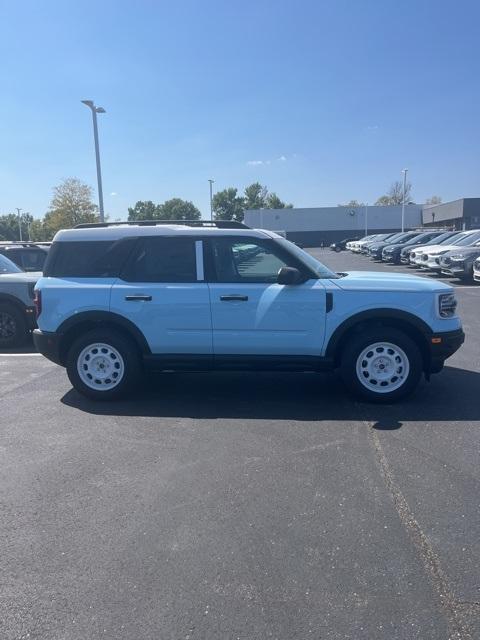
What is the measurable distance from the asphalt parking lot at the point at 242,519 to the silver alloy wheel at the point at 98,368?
0.28 metres

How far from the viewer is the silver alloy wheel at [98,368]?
242 inches

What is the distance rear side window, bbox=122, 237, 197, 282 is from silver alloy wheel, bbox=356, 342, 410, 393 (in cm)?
207

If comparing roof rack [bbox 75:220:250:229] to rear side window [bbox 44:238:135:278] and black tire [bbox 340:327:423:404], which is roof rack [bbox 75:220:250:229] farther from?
black tire [bbox 340:327:423:404]

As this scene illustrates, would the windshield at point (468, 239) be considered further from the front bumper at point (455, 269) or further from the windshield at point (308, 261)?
the windshield at point (308, 261)

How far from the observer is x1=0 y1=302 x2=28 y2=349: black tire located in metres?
9.25

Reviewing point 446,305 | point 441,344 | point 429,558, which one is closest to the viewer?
point 429,558

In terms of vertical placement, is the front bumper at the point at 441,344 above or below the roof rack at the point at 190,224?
below

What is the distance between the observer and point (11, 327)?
935 centimetres

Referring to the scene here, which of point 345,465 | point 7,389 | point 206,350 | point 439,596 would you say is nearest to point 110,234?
point 206,350

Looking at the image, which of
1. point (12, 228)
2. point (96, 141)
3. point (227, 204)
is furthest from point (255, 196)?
point (96, 141)

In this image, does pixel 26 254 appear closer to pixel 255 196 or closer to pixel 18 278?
pixel 18 278

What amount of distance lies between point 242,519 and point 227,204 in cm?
10675

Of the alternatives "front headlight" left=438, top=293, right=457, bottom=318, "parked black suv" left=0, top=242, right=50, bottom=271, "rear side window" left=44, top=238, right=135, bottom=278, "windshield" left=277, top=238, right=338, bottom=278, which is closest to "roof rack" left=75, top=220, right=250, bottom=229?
"rear side window" left=44, top=238, right=135, bottom=278

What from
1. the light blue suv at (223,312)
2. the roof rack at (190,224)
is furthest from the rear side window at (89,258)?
the roof rack at (190,224)
